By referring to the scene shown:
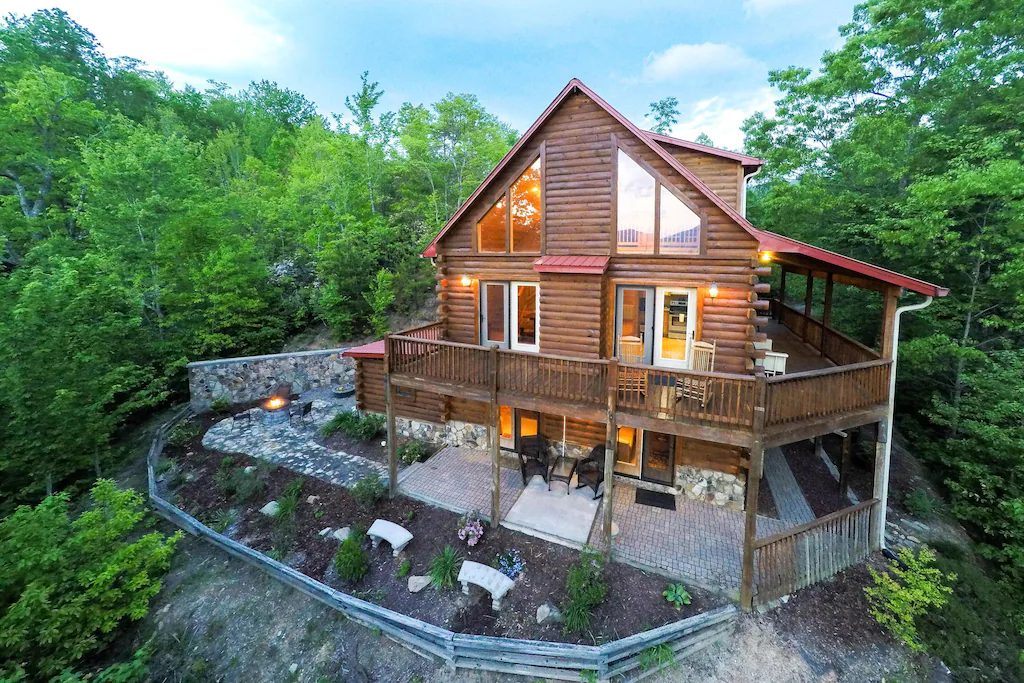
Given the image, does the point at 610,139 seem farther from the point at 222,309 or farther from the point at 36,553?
the point at 222,309

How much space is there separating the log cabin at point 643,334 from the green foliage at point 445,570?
50.0 inches

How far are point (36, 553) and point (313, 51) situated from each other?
83.2m

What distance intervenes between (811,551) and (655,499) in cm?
284

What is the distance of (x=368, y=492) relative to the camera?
925cm

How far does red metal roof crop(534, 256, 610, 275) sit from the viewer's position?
8.49m

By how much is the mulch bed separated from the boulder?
0.09 m

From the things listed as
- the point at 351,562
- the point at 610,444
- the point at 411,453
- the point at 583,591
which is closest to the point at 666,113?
the point at 411,453

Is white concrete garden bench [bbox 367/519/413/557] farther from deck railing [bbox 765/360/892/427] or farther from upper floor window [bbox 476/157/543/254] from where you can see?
deck railing [bbox 765/360/892/427]

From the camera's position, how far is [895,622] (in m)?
5.98

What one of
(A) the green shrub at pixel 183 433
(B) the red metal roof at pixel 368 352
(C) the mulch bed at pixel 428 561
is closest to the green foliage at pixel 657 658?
(C) the mulch bed at pixel 428 561

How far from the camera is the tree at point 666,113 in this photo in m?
37.5

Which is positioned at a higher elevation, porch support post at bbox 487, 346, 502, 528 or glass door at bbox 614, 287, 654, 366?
glass door at bbox 614, 287, 654, 366

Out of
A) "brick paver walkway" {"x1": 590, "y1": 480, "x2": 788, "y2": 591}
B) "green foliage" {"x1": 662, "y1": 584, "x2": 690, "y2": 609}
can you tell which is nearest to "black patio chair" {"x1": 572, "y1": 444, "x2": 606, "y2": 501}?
"brick paver walkway" {"x1": 590, "y1": 480, "x2": 788, "y2": 591}

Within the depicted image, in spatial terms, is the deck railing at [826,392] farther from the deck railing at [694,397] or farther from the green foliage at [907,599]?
the green foliage at [907,599]
